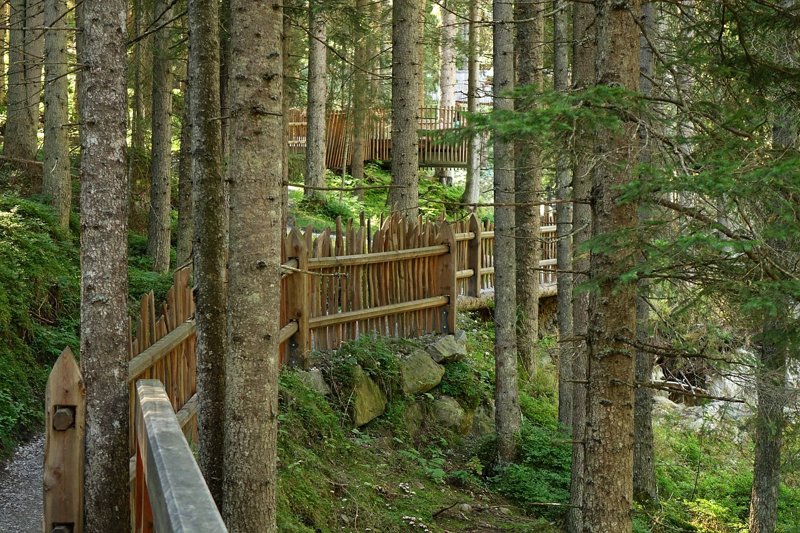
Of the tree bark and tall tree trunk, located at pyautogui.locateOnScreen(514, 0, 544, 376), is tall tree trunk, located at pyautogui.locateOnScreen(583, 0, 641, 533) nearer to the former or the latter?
the tree bark

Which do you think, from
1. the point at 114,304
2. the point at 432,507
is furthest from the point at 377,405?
the point at 114,304

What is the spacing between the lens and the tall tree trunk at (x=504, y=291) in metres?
11.0

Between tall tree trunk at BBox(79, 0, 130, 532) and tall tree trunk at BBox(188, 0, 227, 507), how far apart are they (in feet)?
3.03

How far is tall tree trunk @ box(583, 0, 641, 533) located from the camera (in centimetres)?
588

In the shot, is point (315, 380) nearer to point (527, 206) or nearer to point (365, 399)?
point (365, 399)

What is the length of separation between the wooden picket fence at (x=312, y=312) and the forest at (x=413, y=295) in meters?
0.03

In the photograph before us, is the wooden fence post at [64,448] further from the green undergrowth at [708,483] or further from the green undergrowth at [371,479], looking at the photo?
the green undergrowth at [708,483]

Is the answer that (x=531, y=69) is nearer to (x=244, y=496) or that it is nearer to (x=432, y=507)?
(x=432, y=507)

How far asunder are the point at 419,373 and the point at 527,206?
8.64 feet

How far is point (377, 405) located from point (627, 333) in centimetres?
529

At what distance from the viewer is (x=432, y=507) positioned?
889 centimetres

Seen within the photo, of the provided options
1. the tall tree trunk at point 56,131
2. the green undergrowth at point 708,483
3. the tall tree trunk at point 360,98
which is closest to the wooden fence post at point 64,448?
the green undergrowth at point 708,483

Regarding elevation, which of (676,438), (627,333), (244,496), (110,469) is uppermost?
(627,333)

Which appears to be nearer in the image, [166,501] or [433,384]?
[166,501]
